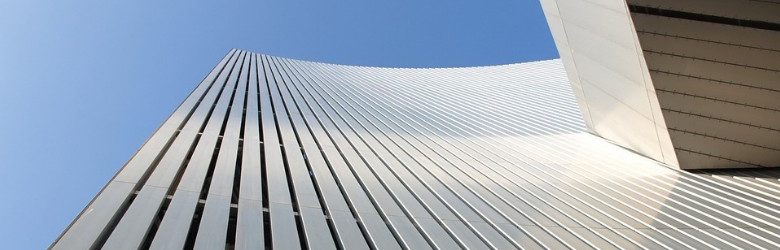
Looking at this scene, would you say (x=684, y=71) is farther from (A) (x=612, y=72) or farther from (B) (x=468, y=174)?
(B) (x=468, y=174)

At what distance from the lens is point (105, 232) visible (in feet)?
21.8

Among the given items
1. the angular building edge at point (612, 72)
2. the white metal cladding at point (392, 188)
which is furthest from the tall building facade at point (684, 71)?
the white metal cladding at point (392, 188)

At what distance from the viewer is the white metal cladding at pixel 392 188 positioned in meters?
7.45

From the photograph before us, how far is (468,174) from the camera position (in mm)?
12047

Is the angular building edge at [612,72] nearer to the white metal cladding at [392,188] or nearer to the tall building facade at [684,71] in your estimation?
the tall building facade at [684,71]

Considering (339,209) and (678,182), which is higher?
(339,209)

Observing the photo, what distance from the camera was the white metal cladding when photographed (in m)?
7.45

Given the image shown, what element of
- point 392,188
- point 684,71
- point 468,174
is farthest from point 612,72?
point 392,188

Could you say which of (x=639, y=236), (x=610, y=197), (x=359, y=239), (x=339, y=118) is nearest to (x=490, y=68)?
(x=339, y=118)

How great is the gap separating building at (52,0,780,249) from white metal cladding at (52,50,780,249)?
0.11 feet

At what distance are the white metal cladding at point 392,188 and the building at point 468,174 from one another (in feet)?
0.11

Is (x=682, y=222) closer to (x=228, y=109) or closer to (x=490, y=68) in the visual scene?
(x=228, y=109)

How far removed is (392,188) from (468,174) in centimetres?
222

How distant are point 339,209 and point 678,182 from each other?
6.59 metres
